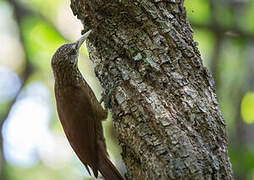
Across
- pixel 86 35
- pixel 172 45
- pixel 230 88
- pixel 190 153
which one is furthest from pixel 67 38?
pixel 190 153

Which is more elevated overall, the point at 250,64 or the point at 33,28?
the point at 33,28

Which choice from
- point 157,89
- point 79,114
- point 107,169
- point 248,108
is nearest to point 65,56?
point 79,114

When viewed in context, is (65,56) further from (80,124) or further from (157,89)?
(157,89)

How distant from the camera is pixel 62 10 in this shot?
22.3 feet

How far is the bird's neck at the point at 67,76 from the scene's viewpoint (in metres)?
4.29

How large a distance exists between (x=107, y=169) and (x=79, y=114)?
0.58 meters

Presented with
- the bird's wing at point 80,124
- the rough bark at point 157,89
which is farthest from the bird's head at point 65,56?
the rough bark at point 157,89

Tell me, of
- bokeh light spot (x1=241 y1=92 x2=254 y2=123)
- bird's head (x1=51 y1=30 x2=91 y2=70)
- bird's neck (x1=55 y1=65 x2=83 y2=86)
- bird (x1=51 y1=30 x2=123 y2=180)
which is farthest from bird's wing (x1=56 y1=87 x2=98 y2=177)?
bokeh light spot (x1=241 y1=92 x2=254 y2=123)

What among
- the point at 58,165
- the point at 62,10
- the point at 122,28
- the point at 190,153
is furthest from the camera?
the point at 58,165

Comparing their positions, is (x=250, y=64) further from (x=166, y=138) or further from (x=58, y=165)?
(x=58, y=165)

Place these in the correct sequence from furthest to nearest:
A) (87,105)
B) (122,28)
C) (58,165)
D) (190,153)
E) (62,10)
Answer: (58,165) < (62,10) < (87,105) < (122,28) < (190,153)

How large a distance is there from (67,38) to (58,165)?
2.76 metres

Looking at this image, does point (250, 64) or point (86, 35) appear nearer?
point (86, 35)

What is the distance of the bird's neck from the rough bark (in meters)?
0.95
